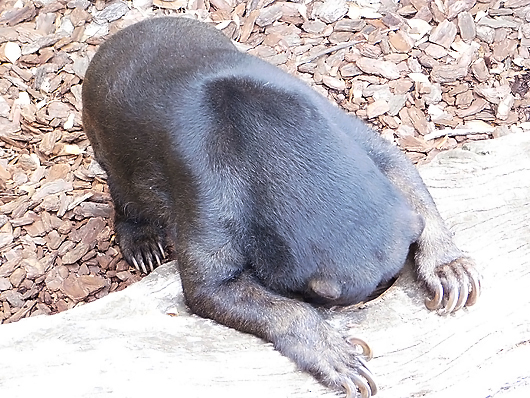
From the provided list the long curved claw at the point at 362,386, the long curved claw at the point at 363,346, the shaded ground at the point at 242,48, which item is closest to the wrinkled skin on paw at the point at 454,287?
the long curved claw at the point at 363,346

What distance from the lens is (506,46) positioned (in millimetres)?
5203

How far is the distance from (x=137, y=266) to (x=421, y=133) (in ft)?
6.75

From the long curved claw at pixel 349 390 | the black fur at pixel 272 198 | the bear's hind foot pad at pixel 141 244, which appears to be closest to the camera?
the long curved claw at pixel 349 390

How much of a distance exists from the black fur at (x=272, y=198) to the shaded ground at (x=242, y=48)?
4.01ft

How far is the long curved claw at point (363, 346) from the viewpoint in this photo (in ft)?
9.01

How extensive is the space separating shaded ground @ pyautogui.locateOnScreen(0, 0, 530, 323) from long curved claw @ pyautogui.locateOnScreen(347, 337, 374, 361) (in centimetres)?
197

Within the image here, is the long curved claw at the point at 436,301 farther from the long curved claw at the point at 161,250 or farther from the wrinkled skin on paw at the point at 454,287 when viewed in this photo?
the long curved claw at the point at 161,250

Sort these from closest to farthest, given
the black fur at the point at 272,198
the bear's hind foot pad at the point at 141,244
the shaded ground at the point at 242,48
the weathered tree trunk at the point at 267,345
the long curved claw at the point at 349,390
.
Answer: the weathered tree trunk at the point at 267,345 < the long curved claw at the point at 349,390 < the black fur at the point at 272,198 < the bear's hind foot pad at the point at 141,244 < the shaded ground at the point at 242,48

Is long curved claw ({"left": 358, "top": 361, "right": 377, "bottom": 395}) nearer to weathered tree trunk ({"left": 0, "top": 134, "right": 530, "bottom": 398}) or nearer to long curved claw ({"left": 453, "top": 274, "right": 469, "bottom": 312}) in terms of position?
weathered tree trunk ({"left": 0, "top": 134, "right": 530, "bottom": 398})

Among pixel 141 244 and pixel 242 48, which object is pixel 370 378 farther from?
pixel 242 48

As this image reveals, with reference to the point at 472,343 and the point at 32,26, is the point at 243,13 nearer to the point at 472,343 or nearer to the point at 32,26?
the point at 32,26

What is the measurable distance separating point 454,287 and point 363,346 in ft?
1.50

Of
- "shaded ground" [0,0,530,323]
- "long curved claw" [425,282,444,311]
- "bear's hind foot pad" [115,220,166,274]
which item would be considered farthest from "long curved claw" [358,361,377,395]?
"shaded ground" [0,0,530,323]

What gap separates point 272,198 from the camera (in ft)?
9.67
